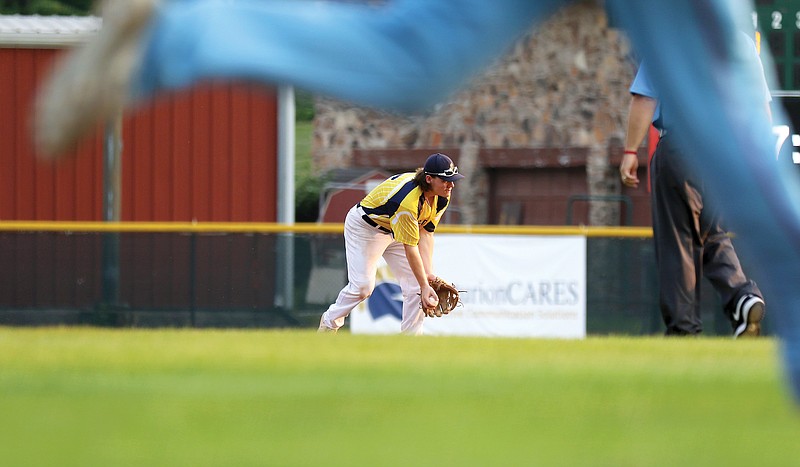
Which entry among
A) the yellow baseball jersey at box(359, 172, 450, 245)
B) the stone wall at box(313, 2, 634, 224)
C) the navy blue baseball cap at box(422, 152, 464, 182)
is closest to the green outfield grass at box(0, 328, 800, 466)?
the navy blue baseball cap at box(422, 152, 464, 182)

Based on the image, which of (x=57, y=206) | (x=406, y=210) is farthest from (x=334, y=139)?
(x=406, y=210)

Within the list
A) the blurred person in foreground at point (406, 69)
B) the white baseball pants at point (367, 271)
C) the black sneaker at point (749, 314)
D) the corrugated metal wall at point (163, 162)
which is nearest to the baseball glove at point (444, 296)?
the white baseball pants at point (367, 271)

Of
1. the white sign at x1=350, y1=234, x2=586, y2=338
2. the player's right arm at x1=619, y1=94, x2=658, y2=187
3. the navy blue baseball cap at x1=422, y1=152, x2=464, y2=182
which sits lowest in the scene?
the white sign at x1=350, y1=234, x2=586, y2=338

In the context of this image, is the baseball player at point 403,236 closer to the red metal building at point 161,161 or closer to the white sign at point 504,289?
the white sign at point 504,289

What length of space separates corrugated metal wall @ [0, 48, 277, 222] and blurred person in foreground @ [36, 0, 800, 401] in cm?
1628

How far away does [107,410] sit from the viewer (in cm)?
374

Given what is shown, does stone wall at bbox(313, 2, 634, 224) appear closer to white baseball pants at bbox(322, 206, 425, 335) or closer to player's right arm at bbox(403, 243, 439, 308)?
white baseball pants at bbox(322, 206, 425, 335)

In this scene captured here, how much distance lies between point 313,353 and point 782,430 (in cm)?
265

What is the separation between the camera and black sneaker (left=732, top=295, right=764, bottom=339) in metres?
7.97

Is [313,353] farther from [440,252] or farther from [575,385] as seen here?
[440,252]

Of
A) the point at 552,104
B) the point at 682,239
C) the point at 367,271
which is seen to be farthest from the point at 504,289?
the point at 552,104

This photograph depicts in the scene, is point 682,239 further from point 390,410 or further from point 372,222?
point 390,410

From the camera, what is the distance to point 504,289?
599 inches

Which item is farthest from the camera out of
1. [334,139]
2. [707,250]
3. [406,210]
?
[334,139]
